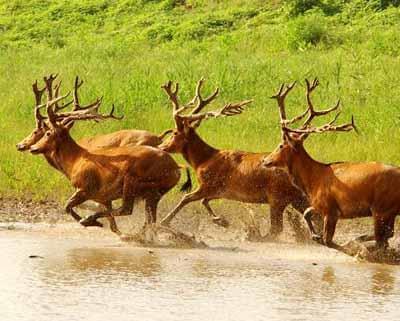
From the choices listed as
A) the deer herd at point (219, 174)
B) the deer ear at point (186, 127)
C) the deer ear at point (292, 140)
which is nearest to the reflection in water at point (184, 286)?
the deer herd at point (219, 174)

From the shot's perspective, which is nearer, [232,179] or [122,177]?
[122,177]

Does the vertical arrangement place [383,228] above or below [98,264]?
above

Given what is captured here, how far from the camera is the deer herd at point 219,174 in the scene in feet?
38.0

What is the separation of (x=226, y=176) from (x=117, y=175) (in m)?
1.24

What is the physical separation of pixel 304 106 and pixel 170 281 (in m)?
8.23

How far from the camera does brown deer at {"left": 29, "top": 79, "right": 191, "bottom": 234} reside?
42.1 ft

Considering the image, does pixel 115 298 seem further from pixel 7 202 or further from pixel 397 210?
pixel 7 202

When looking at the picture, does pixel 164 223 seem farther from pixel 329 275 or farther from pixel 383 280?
pixel 383 280

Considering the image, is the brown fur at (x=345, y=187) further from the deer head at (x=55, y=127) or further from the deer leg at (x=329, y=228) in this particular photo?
the deer head at (x=55, y=127)

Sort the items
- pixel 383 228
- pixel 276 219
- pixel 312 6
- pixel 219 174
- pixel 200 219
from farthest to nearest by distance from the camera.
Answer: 1. pixel 312 6
2. pixel 200 219
3. pixel 219 174
4. pixel 276 219
5. pixel 383 228

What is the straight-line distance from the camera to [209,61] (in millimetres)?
22156

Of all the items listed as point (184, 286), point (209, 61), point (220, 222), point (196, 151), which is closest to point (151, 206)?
point (220, 222)

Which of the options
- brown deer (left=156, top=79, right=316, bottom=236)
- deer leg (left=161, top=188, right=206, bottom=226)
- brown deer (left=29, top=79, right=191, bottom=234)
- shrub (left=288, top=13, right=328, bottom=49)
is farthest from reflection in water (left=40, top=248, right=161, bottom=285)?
shrub (left=288, top=13, right=328, bottom=49)

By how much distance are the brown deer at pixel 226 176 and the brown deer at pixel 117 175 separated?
1.44ft
